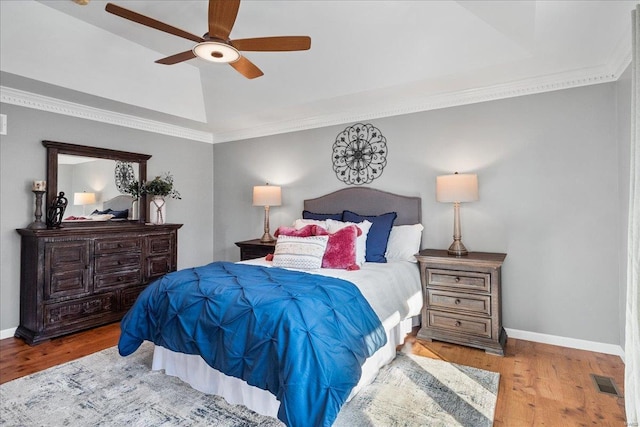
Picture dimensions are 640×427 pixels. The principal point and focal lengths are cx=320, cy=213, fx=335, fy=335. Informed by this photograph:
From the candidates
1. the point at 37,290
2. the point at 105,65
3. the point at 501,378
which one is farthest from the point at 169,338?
the point at 105,65

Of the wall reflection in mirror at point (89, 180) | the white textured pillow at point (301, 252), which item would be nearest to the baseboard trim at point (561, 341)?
the wall reflection in mirror at point (89, 180)

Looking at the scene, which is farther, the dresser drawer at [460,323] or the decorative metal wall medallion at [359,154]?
the decorative metal wall medallion at [359,154]

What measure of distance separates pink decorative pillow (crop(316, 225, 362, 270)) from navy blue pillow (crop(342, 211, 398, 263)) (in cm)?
40

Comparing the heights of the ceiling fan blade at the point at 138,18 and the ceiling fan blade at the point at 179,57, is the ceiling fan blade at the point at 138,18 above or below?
above

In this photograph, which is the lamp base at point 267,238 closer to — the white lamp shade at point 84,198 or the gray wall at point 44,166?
the gray wall at point 44,166

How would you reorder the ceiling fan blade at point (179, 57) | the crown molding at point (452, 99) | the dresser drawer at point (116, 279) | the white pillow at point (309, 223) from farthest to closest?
the white pillow at point (309, 223) < the dresser drawer at point (116, 279) < the crown molding at point (452, 99) < the ceiling fan blade at point (179, 57)

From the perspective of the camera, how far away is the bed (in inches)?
79.4

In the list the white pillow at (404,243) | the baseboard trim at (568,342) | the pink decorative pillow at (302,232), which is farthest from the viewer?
the white pillow at (404,243)

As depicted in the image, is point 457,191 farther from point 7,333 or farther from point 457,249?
point 7,333

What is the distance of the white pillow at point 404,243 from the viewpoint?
3.53 m

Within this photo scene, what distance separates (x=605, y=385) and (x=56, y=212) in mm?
5101

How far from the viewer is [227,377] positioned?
217 centimetres

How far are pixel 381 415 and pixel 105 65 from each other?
4052mm

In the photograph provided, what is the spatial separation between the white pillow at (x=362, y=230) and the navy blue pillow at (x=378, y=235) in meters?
0.06
